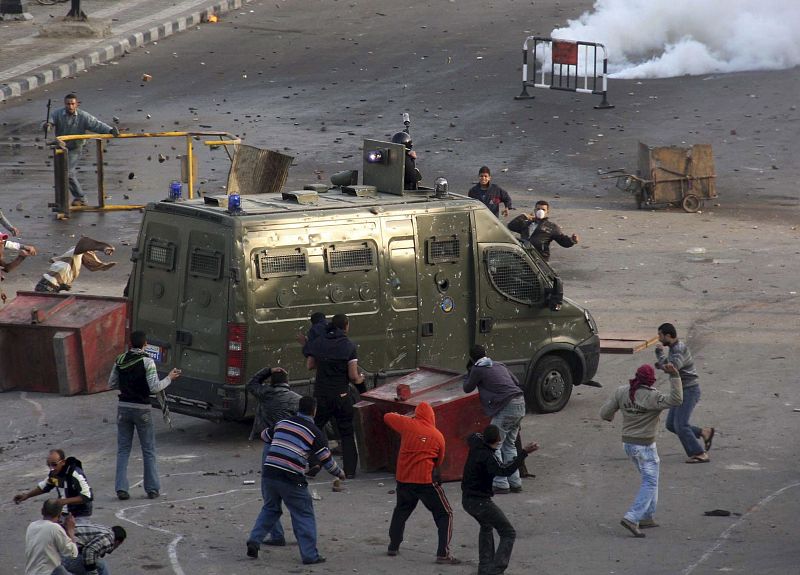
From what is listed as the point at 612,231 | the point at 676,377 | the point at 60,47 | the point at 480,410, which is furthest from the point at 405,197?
the point at 60,47

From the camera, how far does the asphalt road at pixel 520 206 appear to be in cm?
1134

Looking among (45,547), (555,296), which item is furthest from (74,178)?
(45,547)

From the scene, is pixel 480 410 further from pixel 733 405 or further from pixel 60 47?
pixel 60 47

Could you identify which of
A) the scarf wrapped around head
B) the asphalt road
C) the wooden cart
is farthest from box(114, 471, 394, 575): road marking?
the wooden cart

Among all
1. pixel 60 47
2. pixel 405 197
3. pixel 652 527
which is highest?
pixel 60 47

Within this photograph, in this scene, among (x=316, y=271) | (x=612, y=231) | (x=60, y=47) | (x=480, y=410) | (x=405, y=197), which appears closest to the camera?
(x=480, y=410)

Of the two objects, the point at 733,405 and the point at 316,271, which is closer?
the point at 316,271

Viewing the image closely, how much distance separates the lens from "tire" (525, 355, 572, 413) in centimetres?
1453

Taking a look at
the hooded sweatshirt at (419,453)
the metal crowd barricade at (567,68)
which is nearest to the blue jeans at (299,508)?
the hooded sweatshirt at (419,453)

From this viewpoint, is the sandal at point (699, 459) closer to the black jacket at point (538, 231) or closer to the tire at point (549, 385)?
the tire at point (549, 385)

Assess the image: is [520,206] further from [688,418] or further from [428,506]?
[428,506]

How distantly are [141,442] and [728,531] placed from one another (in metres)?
4.61

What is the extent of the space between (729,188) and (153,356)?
13663 mm

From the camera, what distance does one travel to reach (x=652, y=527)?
11570 millimetres
